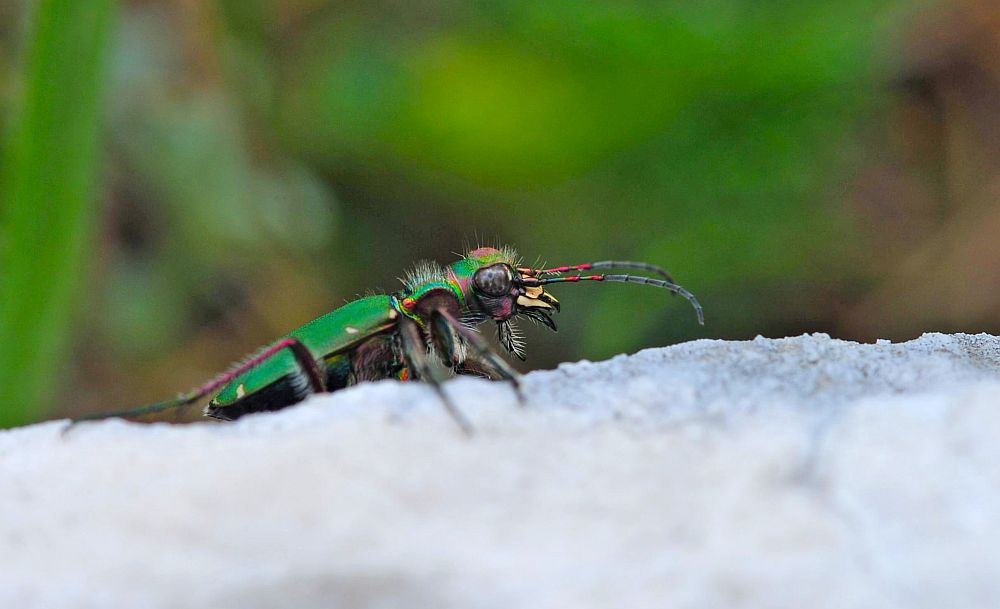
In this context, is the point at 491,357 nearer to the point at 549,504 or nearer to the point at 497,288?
the point at 549,504

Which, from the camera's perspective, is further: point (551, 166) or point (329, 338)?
point (551, 166)

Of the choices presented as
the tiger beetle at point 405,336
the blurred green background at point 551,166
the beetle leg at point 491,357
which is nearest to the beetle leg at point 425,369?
the tiger beetle at point 405,336

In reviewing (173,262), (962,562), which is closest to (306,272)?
(173,262)

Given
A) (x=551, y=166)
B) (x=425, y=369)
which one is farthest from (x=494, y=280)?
(x=551, y=166)

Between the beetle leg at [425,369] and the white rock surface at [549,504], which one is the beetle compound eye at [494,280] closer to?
the beetle leg at [425,369]

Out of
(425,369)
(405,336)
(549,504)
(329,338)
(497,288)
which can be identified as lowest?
(549,504)

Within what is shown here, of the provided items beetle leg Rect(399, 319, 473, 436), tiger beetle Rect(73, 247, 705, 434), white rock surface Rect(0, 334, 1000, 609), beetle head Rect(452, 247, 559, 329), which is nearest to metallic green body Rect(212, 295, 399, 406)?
tiger beetle Rect(73, 247, 705, 434)
